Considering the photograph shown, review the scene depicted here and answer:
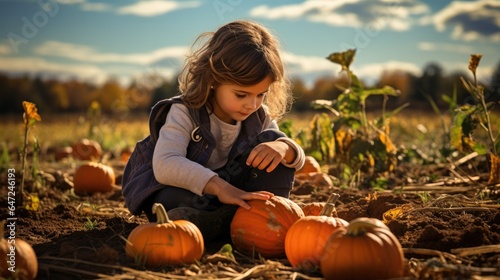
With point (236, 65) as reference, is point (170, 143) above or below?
below

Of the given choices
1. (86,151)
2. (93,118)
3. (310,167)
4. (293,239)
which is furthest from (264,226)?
(93,118)

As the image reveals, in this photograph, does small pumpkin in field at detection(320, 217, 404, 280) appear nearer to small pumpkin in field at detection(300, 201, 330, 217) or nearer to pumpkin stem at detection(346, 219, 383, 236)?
pumpkin stem at detection(346, 219, 383, 236)

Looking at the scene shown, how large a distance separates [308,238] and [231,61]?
1.20m

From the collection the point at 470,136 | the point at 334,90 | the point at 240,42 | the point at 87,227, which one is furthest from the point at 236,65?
the point at 334,90

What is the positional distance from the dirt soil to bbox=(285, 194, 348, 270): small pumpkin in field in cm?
8

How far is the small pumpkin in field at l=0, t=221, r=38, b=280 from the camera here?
2.16 metres

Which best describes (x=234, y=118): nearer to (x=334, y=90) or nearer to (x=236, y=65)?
(x=236, y=65)

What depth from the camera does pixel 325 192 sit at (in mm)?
4289

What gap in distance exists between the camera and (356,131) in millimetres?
5039

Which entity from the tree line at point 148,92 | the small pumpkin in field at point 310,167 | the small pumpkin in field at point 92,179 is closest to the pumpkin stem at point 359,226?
the small pumpkin in field at point 310,167

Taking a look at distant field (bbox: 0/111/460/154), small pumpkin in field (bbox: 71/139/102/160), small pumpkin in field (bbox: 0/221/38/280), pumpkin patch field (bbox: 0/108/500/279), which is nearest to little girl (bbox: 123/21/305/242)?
pumpkin patch field (bbox: 0/108/500/279)

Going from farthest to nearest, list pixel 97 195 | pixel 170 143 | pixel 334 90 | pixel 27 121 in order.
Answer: pixel 334 90 → pixel 97 195 → pixel 27 121 → pixel 170 143

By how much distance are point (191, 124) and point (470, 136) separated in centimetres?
224

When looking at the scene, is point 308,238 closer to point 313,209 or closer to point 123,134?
point 313,209
